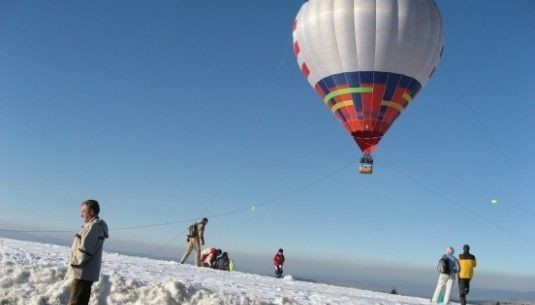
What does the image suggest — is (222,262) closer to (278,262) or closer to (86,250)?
(278,262)

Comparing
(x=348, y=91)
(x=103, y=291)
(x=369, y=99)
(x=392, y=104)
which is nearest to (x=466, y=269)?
(x=103, y=291)

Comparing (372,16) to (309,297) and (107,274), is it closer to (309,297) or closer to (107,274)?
(309,297)

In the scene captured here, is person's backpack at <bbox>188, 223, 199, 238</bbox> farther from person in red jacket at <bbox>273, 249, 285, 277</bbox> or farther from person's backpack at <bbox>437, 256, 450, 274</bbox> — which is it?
person's backpack at <bbox>437, 256, 450, 274</bbox>

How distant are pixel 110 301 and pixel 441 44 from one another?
32.5 metres

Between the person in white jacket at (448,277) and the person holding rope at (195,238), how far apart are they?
9.57m

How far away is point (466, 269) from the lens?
19.7 meters

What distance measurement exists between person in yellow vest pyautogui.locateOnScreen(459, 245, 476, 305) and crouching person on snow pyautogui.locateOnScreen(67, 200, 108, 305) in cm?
1451

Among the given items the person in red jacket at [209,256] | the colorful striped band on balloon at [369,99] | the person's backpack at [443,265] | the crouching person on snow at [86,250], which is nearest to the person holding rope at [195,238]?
the person in red jacket at [209,256]

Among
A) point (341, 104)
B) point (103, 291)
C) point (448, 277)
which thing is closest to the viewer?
point (103, 291)

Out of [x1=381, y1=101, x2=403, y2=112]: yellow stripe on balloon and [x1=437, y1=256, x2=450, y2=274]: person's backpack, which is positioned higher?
[x1=381, y1=101, x2=403, y2=112]: yellow stripe on balloon

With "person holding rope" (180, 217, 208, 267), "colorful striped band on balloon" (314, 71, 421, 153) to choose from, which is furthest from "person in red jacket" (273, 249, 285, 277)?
"colorful striped band on balloon" (314, 71, 421, 153)

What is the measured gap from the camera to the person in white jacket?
760 inches

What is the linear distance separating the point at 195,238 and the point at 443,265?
10.0 m

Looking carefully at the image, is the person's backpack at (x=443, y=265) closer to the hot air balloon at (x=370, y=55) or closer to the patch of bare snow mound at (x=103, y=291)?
the patch of bare snow mound at (x=103, y=291)
